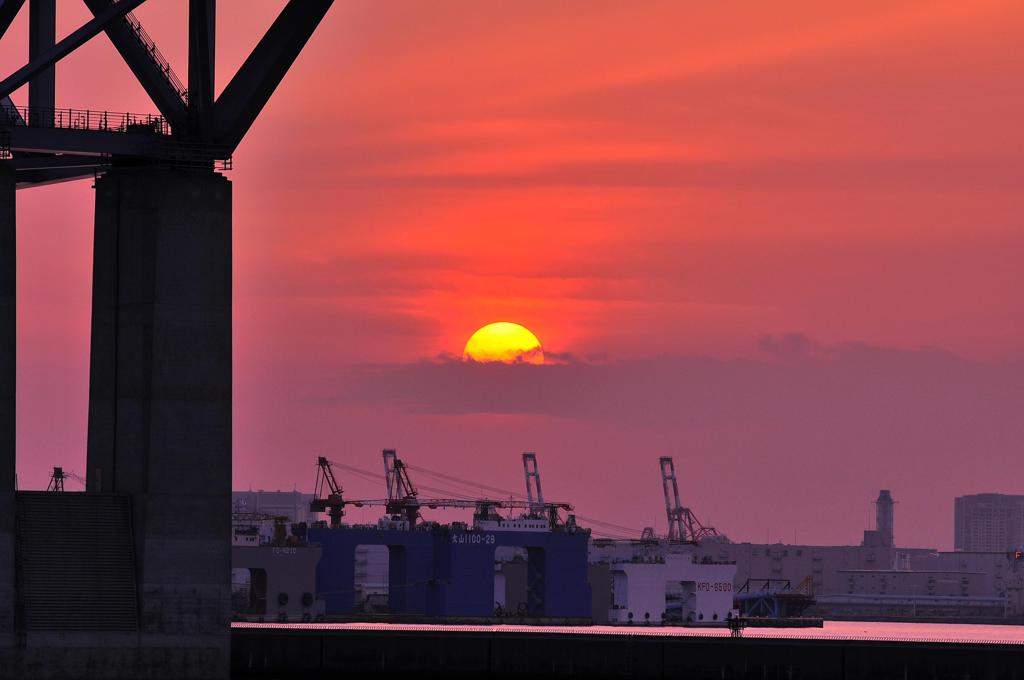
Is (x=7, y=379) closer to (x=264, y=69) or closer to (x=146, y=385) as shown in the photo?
(x=146, y=385)

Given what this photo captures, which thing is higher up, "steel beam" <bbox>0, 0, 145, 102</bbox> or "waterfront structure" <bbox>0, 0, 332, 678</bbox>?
"steel beam" <bbox>0, 0, 145, 102</bbox>

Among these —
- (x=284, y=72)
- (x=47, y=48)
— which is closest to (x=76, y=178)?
(x=47, y=48)

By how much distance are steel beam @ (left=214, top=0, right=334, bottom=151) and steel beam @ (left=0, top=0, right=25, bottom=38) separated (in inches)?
298

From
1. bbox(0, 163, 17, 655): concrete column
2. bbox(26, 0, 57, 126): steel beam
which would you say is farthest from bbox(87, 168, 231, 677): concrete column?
bbox(26, 0, 57, 126): steel beam

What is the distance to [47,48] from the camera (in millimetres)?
76250

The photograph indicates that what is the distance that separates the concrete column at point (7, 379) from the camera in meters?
68.6

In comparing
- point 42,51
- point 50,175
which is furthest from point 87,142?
point 50,175

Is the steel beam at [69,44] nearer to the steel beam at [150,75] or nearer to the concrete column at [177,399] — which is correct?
the steel beam at [150,75]

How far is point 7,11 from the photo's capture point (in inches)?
2825

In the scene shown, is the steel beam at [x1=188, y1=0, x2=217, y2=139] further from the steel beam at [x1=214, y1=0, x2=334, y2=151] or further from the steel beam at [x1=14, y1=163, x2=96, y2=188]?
the steel beam at [x1=14, y1=163, x2=96, y2=188]

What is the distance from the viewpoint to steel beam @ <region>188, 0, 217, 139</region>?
72438 millimetres

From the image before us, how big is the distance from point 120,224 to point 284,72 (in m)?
7.71

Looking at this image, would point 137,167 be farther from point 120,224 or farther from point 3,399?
point 3,399

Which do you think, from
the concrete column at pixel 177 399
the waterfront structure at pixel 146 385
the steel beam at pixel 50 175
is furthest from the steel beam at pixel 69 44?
the steel beam at pixel 50 175
